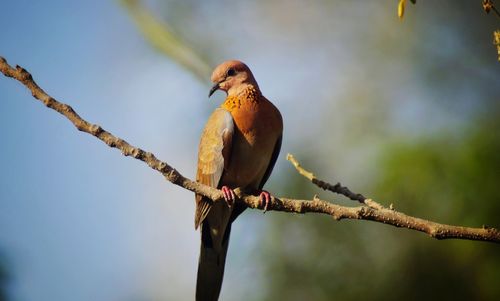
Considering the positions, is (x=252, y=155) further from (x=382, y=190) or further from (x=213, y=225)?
(x=382, y=190)

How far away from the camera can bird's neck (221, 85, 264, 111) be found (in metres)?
3.52

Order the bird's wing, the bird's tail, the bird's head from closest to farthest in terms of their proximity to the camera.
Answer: the bird's wing
the bird's tail
the bird's head

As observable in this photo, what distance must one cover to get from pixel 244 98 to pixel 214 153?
343 mm

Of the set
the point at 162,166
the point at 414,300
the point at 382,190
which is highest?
the point at 382,190

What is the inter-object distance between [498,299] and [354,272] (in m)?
0.90

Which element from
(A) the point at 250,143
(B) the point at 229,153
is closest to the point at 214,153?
(B) the point at 229,153

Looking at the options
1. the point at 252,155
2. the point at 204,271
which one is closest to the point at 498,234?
the point at 252,155

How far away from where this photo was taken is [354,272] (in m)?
4.31

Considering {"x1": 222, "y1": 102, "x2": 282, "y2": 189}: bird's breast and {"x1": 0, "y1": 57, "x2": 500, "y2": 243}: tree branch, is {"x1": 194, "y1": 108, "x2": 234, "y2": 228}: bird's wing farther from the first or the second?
{"x1": 0, "y1": 57, "x2": 500, "y2": 243}: tree branch

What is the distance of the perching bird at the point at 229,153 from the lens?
135 inches

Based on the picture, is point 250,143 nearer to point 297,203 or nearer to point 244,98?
point 244,98

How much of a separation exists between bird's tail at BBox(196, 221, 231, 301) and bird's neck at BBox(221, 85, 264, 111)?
2.18ft

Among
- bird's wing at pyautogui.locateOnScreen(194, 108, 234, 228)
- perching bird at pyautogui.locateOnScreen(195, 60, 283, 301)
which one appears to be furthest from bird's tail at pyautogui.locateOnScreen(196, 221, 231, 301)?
bird's wing at pyautogui.locateOnScreen(194, 108, 234, 228)

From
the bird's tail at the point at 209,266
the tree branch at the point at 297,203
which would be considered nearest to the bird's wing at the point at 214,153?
the bird's tail at the point at 209,266
